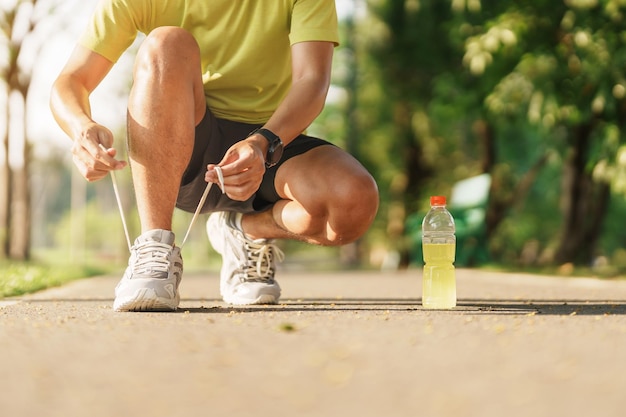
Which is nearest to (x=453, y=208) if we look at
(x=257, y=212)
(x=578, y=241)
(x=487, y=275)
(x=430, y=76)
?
(x=578, y=241)

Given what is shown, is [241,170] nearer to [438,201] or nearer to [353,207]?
[353,207]

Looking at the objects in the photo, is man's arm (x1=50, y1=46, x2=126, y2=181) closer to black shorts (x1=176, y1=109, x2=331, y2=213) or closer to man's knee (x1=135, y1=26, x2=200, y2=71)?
man's knee (x1=135, y1=26, x2=200, y2=71)

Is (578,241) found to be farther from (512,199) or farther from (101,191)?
(101,191)

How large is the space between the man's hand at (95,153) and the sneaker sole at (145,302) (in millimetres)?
482

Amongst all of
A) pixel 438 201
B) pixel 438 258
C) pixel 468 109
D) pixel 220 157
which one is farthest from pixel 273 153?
pixel 468 109

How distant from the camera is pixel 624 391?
6.28 feet

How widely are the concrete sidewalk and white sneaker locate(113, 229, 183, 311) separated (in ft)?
0.28

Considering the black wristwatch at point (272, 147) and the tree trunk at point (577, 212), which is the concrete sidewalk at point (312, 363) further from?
the tree trunk at point (577, 212)

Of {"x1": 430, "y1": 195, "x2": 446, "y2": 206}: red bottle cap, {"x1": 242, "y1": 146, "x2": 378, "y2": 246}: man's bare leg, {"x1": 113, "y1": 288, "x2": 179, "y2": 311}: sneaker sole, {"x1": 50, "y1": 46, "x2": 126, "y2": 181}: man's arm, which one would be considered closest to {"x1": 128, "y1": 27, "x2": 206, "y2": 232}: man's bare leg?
{"x1": 50, "y1": 46, "x2": 126, "y2": 181}: man's arm

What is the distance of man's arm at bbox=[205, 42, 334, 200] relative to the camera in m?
3.25

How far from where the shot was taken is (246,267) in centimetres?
415

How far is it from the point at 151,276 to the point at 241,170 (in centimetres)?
56

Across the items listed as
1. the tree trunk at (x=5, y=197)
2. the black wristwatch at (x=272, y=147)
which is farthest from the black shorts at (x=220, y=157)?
the tree trunk at (x=5, y=197)

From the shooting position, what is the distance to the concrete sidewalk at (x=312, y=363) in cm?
177
